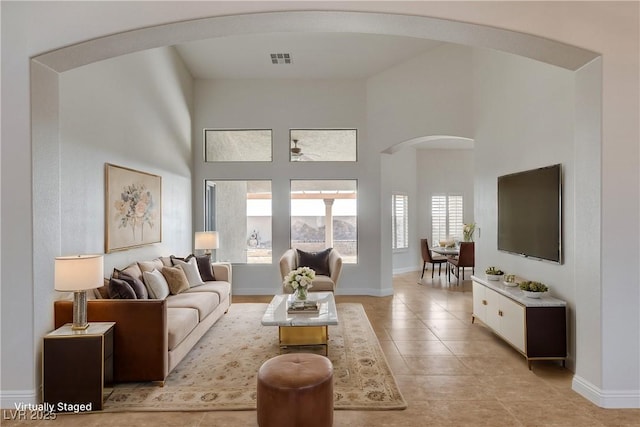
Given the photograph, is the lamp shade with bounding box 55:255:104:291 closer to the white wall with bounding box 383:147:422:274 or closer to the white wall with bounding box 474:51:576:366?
the white wall with bounding box 474:51:576:366

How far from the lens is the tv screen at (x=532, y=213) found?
3665 millimetres

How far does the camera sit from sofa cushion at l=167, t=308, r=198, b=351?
3352 mm

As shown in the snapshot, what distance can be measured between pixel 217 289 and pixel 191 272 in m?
0.46

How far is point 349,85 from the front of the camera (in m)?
6.97

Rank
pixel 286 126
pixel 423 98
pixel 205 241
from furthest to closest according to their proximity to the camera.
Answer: pixel 286 126
pixel 423 98
pixel 205 241

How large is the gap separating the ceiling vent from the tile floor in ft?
15.2

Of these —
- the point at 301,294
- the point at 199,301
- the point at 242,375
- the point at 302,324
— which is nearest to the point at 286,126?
the point at 301,294

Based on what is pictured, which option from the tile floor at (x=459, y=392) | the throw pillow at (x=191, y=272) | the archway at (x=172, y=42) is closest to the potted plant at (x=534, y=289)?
the tile floor at (x=459, y=392)

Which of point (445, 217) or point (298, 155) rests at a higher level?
point (298, 155)

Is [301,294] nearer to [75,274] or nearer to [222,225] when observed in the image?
[75,274]

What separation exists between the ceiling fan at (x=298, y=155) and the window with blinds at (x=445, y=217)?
455cm

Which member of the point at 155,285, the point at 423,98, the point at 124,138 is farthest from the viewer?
the point at 423,98

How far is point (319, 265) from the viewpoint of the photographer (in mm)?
6289

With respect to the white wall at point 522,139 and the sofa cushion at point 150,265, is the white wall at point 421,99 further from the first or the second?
the sofa cushion at point 150,265
